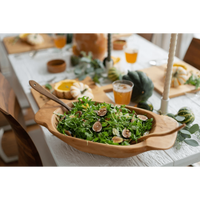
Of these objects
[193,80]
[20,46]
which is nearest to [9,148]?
[20,46]

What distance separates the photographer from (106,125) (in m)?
0.93

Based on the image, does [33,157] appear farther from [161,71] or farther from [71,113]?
[161,71]

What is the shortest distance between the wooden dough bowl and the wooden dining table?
9 cm

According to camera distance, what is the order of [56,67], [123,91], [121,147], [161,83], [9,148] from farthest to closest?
[9,148]
[56,67]
[161,83]
[123,91]
[121,147]

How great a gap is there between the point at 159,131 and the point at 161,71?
2.71 ft

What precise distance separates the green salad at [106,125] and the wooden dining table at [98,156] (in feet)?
→ 0.35

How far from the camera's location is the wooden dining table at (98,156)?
93cm

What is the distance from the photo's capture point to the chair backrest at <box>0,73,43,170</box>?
1.08 metres

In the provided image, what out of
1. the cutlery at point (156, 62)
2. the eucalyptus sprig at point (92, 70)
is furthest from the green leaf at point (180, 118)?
the cutlery at point (156, 62)

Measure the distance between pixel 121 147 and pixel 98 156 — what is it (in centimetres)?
20

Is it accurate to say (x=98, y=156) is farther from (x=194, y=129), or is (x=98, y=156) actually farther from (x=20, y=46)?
(x=20, y=46)

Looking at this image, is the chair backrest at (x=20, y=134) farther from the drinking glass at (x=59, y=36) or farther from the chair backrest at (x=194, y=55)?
the chair backrest at (x=194, y=55)

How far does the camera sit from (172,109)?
1.24 meters
